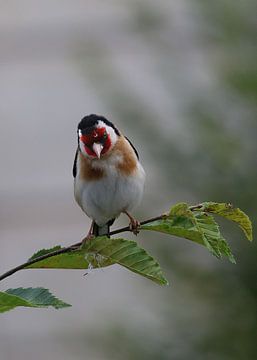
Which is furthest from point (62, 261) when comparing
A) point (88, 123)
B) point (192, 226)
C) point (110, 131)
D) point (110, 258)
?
point (110, 131)

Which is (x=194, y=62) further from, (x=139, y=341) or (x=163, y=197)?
(x=139, y=341)

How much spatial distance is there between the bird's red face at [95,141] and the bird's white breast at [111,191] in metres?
0.11

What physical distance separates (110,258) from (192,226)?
149 mm

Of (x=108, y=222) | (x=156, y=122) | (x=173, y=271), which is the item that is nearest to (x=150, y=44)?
(x=156, y=122)

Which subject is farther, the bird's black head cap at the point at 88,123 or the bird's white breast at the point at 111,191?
the bird's white breast at the point at 111,191

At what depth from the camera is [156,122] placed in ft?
15.1

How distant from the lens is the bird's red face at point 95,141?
220 cm

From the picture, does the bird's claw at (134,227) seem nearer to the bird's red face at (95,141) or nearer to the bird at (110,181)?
the bird's red face at (95,141)

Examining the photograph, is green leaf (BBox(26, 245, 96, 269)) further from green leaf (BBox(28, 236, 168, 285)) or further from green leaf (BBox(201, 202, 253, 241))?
green leaf (BBox(201, 202, 253, 241))

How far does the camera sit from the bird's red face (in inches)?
86.5

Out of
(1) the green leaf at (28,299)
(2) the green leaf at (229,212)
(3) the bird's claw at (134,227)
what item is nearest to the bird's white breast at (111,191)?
(3) the bird's claw at (134,227)

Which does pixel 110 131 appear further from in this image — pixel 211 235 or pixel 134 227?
pixel 211 235

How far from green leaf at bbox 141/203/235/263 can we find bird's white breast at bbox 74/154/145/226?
86cm

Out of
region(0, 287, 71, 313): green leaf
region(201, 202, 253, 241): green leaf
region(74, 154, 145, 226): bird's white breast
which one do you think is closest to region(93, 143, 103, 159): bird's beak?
region(74, 154, 145, 226): bird's white breast
